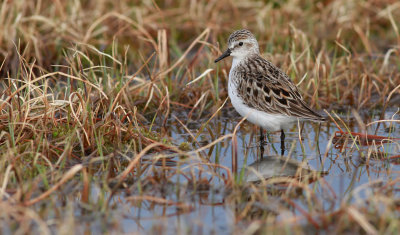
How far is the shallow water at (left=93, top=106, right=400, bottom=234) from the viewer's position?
4.84 m

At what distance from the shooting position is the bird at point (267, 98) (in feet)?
22.1

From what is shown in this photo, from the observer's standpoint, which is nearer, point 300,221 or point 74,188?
point 300,221

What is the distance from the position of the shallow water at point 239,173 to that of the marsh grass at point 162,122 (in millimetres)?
28

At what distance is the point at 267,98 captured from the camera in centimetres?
684

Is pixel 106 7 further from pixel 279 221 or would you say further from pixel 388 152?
pixel 279 221

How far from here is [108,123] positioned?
6.50 metres

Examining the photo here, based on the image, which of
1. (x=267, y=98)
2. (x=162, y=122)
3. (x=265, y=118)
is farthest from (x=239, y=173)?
(x=162, y=122)

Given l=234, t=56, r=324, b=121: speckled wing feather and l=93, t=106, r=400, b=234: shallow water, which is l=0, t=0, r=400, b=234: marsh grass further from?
l=234, t=56, r=324, b=121: speckled wing feather

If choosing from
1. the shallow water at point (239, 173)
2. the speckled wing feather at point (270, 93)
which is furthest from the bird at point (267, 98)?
the shallow water at point (239, 173)

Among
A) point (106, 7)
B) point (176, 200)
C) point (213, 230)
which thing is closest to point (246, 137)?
point (176, 200)

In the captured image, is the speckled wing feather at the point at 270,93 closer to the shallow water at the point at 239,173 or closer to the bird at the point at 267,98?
the bird at the point at 267,98

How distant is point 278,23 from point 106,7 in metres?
3.26

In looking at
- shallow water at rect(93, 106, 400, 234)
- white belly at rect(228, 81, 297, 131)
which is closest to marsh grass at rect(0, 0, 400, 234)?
shallow water at rect(93, 106, 400, 234)

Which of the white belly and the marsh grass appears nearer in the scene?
the marsh grass
